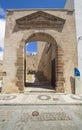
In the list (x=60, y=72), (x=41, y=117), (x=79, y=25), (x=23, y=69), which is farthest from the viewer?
(x=79, y=25)

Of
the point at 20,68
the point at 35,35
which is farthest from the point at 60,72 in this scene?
the point at 35,35

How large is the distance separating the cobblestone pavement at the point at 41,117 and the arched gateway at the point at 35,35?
242 cm

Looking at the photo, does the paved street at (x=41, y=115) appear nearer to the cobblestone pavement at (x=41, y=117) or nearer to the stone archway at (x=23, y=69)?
the cobblestone pavement at (x=41, y=117)

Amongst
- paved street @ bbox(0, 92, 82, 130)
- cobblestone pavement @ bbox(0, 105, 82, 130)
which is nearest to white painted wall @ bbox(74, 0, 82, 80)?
paved street @ bbox(0, 92, 82, 130)

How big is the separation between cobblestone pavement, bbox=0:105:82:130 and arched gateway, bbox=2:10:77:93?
7.94 ft

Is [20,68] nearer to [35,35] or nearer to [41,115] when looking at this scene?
[35,35]

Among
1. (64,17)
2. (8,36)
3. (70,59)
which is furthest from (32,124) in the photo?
(64,17)

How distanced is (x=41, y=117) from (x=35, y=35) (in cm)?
488

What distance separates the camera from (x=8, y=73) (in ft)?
25.4

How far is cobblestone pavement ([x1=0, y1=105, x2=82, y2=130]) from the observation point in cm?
439

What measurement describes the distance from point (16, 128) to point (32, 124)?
496 mm

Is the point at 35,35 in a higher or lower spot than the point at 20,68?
higher

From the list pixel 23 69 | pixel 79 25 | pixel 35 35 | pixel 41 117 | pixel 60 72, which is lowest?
pixel 41 117

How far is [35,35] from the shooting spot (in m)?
8.24
